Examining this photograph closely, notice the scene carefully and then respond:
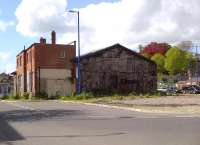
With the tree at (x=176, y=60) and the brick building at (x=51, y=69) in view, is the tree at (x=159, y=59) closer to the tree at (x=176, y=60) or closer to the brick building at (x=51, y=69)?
the tree at (x=176, y=60)

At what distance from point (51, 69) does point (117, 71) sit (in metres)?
9.65

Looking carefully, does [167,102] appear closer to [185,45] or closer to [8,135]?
[8,135]

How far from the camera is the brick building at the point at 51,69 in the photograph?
239ft

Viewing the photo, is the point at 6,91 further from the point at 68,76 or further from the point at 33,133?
the point at 33,133

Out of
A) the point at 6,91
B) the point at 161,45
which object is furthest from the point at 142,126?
the point at 161,45

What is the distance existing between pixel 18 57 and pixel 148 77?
28.4 metres

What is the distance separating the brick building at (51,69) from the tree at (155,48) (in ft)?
244

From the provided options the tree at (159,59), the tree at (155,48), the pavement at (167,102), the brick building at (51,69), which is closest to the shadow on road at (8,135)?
the pavement at (167,102)

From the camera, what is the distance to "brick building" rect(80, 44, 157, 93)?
2699 inches

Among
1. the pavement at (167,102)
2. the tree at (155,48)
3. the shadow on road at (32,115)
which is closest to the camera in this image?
the shadow on road at (32,115)

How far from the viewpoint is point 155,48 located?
5994 inches

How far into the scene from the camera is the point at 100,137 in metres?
17.5

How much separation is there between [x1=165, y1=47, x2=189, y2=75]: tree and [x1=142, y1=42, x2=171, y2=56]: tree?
17.0 metres

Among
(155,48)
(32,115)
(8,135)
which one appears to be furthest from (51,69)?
(155,48)
